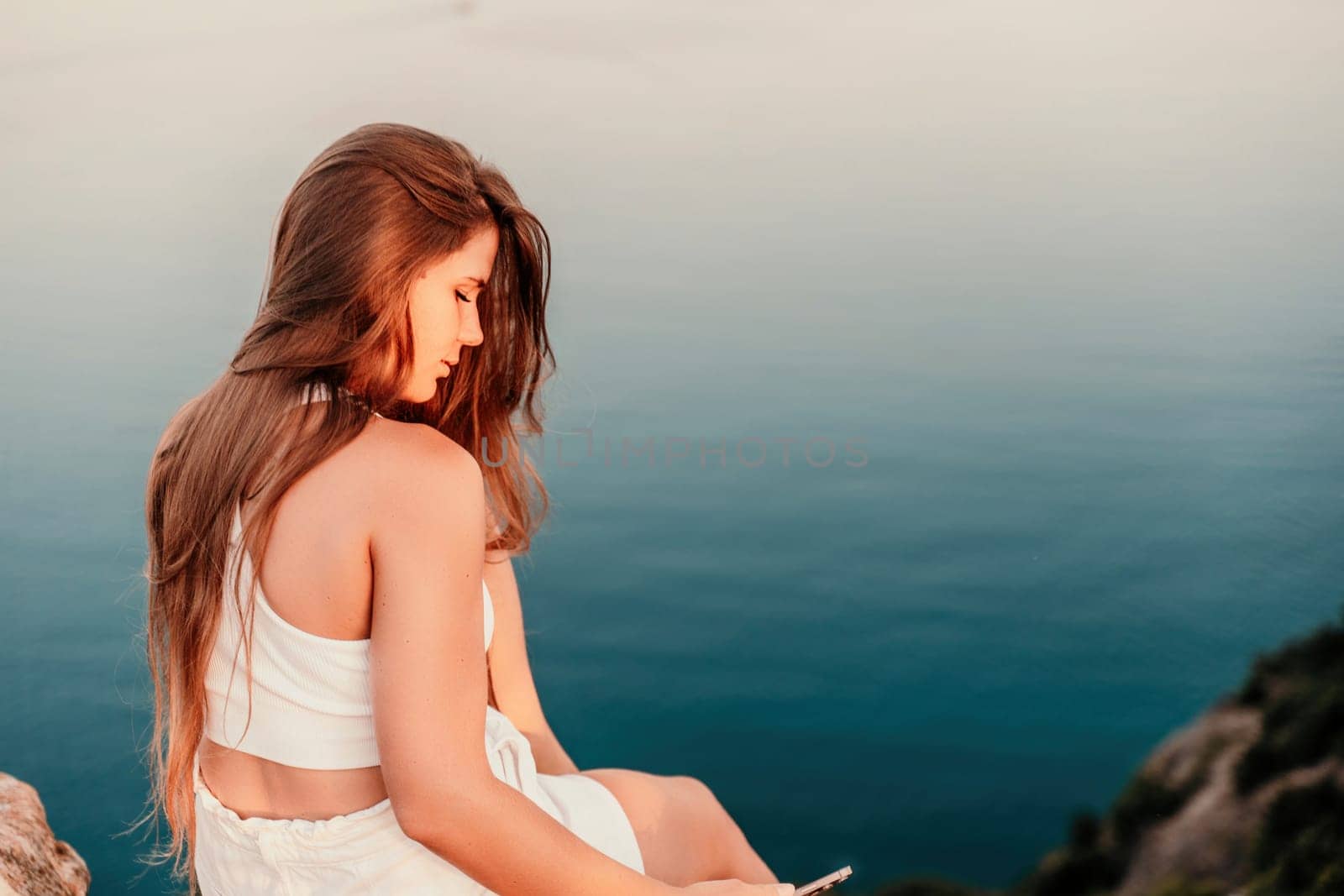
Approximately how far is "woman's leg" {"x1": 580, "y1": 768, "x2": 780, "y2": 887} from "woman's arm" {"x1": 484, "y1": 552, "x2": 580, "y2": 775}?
171mm

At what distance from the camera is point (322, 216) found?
4.48 ft

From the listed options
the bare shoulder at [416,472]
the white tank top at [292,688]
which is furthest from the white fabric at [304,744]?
the bare shoulder at [416,472]

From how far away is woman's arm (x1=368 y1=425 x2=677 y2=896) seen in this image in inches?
47.0

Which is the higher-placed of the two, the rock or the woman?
the woman

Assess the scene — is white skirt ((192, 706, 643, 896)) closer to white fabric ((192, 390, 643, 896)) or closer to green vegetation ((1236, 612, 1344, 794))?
white fabric ((192, 390, 643, 896))

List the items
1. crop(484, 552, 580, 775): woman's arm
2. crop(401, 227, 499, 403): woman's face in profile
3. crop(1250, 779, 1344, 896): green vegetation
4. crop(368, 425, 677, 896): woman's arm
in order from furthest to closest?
crop(1250, 779, 1344, 896): green vegetation, crop(484, 552, 580, 775): woman's arm, crop(401, 227, 499, 403): woman's face in profile, crop(368, 425, 677, 896): woman's arm

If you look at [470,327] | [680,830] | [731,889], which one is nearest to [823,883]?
[731,889]

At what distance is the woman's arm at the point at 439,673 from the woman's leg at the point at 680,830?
0.34 meters

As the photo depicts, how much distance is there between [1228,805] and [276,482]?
7.98ft

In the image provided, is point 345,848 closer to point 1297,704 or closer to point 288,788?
point 288,788

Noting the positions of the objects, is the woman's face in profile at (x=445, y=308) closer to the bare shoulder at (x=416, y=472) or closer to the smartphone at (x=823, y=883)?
the bare shoulder at (x=416, y=472)

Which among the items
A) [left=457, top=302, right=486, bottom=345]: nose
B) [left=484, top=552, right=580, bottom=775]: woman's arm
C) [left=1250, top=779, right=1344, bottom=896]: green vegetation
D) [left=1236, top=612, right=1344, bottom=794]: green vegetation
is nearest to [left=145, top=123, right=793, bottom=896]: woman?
[left=457, top=302, right=486, bottom=345]: nose

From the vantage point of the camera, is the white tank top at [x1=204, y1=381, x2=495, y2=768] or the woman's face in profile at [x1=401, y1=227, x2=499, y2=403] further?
the woman's face in profile at [x1=401, y1=227, x2=499, y2=403]

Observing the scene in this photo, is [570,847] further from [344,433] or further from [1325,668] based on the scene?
[1325,668]
